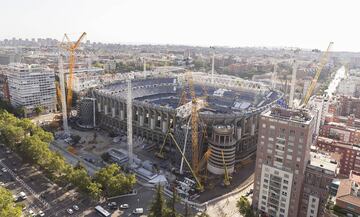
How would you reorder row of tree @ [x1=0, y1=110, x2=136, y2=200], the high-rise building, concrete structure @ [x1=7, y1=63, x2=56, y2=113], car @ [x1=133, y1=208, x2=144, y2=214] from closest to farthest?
1. the high-rise building
2. car @ [x1=133, y1=208, x2=144, y2=214]
3. row of tree @ [x1=0, y1=110, x2=136, y2=200]
4. concrete structure @ [x1=7, y1=63, x2=56, y2=113]

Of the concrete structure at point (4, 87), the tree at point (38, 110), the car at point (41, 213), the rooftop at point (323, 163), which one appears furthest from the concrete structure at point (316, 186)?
the concrete structure at point (4, 87)

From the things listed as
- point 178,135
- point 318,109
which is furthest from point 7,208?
point 318,109

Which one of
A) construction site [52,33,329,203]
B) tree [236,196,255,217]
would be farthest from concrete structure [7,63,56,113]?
tree [236,196,255,217]

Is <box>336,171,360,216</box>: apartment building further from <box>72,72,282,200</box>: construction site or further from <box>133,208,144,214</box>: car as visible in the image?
<box>133,208,144,214</box>: car

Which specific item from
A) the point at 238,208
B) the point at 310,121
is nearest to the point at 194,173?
the point at 238,208

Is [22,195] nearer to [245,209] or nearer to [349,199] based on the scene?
[245,209]

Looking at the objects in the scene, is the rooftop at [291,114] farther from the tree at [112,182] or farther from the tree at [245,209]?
the tree at [112,182]
